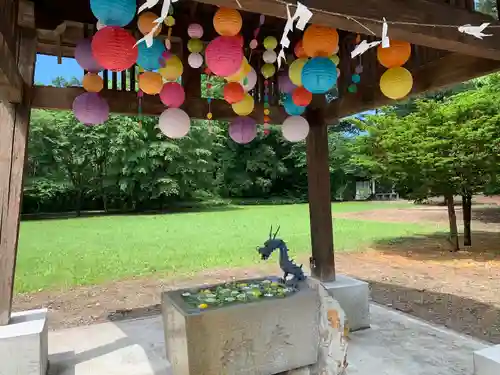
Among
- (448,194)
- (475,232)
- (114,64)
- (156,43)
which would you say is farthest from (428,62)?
(475,232)

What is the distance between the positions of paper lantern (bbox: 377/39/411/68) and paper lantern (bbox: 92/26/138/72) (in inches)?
57.8

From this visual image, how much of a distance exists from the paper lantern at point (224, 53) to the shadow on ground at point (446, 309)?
3333 mm

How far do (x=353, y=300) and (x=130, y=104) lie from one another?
271cm

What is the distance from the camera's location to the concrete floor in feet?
9.39

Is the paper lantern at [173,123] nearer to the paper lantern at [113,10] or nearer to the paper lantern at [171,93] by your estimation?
the paper lantern at [171,93]

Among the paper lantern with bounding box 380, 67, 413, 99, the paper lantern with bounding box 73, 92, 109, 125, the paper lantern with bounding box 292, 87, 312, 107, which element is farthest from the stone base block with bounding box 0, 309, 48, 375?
the paper lantern with bounding box 380, 67, 413, 99

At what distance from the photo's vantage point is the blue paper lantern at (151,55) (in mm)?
2508

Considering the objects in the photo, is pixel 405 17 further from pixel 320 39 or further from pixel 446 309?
pixel 446 309

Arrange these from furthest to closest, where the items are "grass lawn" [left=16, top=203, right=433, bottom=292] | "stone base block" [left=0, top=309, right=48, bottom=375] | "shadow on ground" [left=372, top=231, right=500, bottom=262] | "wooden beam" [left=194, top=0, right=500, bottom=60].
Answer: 1. "shadow on ground" [left=372, top=231, right=500, bottom=262]
2. "grass lawn" [left=16, top=203, right=433, bottom=292]
3. "stone base block" [left=0, top=309, right=48, bottom=375]
4. "wooden beam" [left=194, top=0, right=500, bottom=60]

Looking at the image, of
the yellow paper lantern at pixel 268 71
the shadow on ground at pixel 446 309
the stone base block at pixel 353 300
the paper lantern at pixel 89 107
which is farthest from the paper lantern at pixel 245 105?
the shadow on ground at pixel 446 309

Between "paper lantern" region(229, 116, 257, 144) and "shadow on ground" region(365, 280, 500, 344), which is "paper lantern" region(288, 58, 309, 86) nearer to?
"paper lantern" region(229, 116, 257, 144)

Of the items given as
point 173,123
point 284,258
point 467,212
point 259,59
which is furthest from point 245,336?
point 467,212

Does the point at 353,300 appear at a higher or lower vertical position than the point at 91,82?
lower

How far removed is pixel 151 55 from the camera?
2539 millimetres
